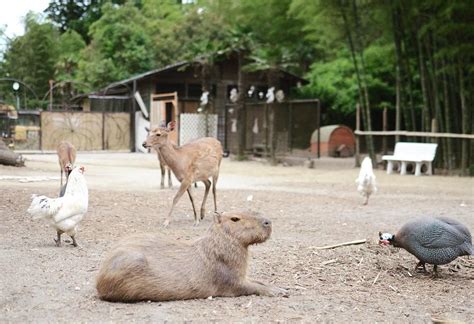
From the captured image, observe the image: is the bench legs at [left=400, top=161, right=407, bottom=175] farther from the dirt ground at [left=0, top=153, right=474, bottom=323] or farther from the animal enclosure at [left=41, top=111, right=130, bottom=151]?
the animal enclosure at [left=41, top=111, right=130, bottom=151]

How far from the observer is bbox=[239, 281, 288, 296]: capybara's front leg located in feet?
15.3

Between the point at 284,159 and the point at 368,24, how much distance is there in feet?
17.3

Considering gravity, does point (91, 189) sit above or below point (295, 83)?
below

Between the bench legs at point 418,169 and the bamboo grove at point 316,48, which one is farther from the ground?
the bamboo grove at point 316,48

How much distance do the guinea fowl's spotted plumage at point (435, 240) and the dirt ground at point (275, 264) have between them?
22cm

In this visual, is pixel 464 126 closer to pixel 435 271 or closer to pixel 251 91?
pixel 251 91

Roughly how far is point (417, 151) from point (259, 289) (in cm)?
1429

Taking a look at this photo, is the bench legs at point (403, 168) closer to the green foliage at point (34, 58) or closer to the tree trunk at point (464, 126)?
the tree trunk at point (464, 126)

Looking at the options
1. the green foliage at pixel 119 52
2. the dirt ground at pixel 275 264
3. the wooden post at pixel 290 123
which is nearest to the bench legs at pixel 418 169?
the dirt ground at pixel 275 264

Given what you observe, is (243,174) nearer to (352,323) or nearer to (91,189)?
(91,189)

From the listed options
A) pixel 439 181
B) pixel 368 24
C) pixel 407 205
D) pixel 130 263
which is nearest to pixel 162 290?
pixel 130 263

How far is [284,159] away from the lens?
22.5 m

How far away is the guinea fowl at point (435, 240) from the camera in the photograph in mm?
5465

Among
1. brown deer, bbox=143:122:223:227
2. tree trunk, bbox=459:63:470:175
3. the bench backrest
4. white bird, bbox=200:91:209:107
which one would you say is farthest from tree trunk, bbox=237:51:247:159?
brown deer, bbox=143:122:223:227
